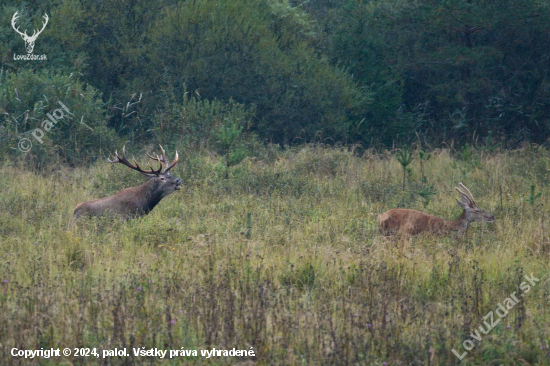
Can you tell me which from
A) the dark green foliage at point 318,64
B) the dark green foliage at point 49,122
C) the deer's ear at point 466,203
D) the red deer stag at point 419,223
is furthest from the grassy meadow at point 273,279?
the dark green foliage at point 318,64

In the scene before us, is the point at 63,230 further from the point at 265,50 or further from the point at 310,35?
the point at 310,35

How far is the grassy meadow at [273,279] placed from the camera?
471 cm

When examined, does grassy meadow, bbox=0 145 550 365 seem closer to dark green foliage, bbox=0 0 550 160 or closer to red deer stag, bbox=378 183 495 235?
red deer stag, bbox=378 183 495 235

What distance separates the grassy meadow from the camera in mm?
4707

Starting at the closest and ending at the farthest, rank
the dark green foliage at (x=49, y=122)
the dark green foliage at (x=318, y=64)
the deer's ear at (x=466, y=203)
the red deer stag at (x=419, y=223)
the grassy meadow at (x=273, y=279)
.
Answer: the grassy meadow at (x=273, y=279) → the red deer stag at (x=419, y=223) → the deer's ear at (x=466, y=203) → the dark green foliage at (x=49, y=122) → the dark green foliage at (x=318, y=64)

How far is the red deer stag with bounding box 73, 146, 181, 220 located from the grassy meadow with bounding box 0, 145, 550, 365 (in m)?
0.24

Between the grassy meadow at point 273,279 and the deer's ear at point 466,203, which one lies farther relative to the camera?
the deer's ear at point 466,203

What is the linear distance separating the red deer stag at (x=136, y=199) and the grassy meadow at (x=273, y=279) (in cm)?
24

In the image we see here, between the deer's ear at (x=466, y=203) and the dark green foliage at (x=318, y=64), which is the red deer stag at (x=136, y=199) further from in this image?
the dark green foliage at (x=318, y=64)

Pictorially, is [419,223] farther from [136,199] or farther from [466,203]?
[136,199]

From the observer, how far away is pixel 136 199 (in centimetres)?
934

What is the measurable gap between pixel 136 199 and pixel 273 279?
386 centimetres

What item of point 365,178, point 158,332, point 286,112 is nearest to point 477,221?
point 365,178

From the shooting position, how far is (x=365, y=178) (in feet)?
39.3
